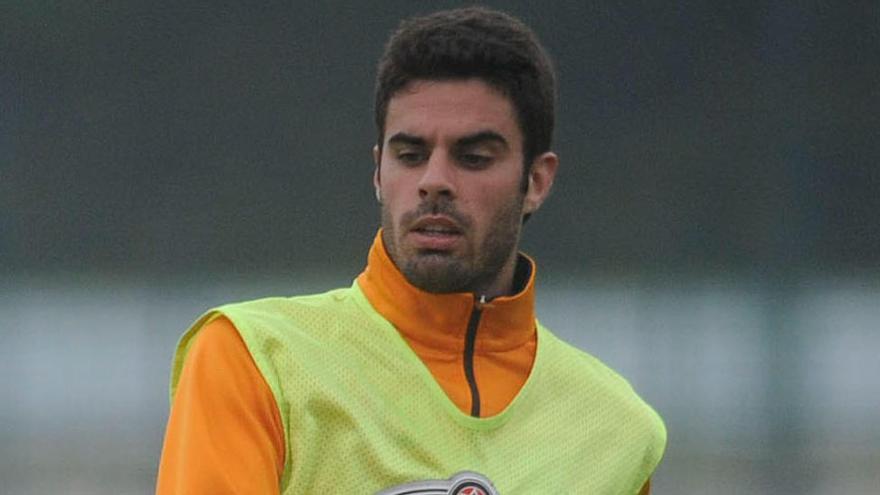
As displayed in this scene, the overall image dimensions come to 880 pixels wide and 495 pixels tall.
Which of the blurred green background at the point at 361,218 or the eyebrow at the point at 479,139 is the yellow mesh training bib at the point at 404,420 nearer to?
the eyebrow at the point at 479,139

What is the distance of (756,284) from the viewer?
20.4 feet

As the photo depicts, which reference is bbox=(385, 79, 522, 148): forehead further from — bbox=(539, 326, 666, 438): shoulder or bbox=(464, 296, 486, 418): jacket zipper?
bbox=(539, 326, 666, 438): shoulder

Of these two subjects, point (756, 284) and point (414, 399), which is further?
point (756, 284)

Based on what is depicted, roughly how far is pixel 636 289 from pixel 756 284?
1.15 ft

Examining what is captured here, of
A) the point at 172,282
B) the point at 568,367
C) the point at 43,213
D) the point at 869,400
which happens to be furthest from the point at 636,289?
the point at 568,367

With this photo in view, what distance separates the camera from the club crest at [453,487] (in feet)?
8.43

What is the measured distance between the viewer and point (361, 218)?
20.2ft

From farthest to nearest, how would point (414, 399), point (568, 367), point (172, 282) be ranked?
point (172, 282), point (568, 367), point (414, 399)

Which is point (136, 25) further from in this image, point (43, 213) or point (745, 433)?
point (745, 433)

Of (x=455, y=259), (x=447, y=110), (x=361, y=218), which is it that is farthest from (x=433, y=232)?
(x=361, y=218)

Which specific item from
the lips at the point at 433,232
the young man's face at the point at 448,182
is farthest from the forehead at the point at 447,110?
the lips at the point at 433,232

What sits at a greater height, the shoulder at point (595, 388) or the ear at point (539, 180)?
the ear at point (539, 180)

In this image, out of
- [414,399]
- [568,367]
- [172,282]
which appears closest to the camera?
[414,399]

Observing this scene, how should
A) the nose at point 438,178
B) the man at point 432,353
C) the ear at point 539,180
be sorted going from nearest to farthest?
the man at point 432,353
the nose at point 438,178
the ear at point 539,180
